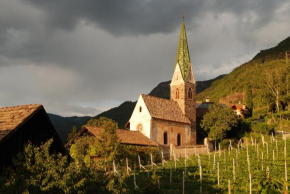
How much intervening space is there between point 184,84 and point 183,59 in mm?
5851

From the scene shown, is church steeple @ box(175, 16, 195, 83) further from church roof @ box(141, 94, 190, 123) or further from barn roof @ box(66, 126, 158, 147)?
barn roof @ box(66, 126, 158, 147)

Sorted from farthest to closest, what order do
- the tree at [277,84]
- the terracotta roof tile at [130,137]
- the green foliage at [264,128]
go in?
the tree at [277,84] < the green foliage at [264,128] < the terracotta roof tile at [130,137]

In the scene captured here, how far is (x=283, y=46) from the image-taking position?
133 meters

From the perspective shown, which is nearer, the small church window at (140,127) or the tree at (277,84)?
the small church window at (140,127)

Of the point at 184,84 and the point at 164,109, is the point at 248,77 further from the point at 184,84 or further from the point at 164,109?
the point at 164,109

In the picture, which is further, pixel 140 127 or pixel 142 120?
pixel 140 127

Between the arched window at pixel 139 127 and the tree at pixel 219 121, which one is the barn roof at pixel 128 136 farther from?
the tree at pixel 219 121

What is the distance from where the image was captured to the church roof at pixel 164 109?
47.2 m

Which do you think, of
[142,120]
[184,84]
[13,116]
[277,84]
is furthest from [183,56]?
[13,116]

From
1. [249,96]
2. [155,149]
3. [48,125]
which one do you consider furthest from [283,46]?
[48,125]

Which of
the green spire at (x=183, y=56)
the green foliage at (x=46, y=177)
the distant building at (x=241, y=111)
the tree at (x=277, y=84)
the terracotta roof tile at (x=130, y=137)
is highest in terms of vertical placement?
the green spire at (x=183, y=56)

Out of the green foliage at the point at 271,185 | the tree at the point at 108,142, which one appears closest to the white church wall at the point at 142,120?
the tree at the point at 108,142

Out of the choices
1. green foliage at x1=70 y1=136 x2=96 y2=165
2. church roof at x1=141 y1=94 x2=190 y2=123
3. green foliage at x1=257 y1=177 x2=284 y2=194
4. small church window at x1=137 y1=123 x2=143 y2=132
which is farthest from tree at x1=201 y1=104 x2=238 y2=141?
green foliage at x1=257 y1=177 x2=284 y2=194

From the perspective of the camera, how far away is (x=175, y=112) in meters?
51.3
